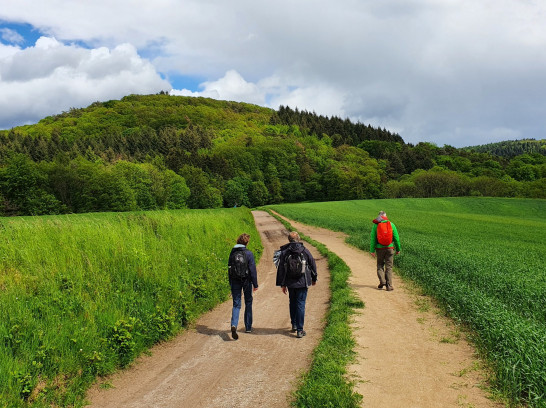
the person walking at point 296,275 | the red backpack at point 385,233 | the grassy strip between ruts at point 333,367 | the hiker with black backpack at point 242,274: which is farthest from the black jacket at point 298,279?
the red backpack at point 385,233

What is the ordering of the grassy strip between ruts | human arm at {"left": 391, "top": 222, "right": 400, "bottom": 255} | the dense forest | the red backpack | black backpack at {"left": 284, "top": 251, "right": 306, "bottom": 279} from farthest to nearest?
the dense forest
human arm at {"left": 391, "top": 222, "right": 400, "bottom": 255}
the red backpack
black backpack at {"left": 284, "top": 251, "right": 306, "bottom": 279}
the grassy strip between ruts

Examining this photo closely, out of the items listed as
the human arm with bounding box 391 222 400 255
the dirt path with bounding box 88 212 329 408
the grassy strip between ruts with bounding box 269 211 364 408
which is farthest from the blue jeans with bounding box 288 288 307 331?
the human arm with bounding box 391 222 400 255

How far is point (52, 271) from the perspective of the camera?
7.94 metres

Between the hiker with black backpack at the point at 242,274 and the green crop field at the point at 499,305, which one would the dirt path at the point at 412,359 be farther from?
the hiker with black backpack at the point at 242,274

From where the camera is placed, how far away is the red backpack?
1139 centimetres

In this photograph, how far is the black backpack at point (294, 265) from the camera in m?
7.83

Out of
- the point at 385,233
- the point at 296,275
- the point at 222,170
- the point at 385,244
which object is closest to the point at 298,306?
the point at 296,275

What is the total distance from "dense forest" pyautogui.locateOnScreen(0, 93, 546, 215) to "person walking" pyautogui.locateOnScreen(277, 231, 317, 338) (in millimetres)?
74204

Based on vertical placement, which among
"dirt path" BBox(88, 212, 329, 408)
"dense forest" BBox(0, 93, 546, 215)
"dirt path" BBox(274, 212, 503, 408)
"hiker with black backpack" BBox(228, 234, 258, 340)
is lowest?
"dirt path" BBox(88, 212, 329, 408)

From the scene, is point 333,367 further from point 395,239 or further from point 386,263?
point 395,239

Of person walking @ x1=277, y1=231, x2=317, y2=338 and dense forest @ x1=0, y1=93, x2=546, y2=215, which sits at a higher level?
dense forest @ x1=0, y1=93, x2=546, y2=215

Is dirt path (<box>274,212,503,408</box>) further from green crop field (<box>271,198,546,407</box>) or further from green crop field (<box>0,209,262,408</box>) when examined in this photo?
green crop field (<box>0,209,262,408</box>)

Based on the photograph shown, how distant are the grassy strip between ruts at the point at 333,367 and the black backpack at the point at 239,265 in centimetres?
225

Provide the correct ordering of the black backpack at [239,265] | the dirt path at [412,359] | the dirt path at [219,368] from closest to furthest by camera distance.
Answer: the dirt path at [412,359] < the dirt path at [219,368] < the black backpack at [239,265]
